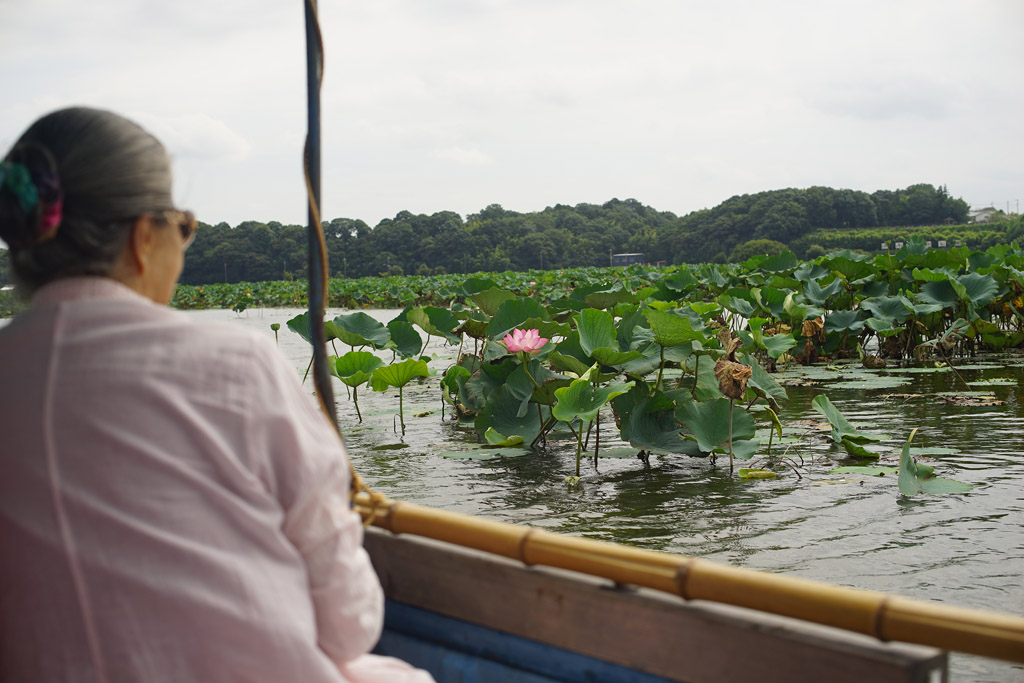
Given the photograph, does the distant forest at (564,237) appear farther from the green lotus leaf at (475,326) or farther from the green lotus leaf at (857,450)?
the green lotus leaf at (857,450)

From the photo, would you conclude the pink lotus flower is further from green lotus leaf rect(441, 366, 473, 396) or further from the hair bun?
the hair bun

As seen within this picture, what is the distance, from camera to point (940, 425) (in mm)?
3988

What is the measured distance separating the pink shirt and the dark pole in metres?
0.43

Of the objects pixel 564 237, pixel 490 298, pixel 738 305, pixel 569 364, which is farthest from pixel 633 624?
pixel 564 237

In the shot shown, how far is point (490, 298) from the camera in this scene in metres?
4.63

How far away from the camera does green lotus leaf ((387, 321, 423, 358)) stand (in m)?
4.91

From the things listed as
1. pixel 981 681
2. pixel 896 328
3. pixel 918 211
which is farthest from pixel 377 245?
pixel 981 681

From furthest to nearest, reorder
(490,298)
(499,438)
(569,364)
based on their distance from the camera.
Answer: (490,298) < (499,438) < (569,364)

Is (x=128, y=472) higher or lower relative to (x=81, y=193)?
lower

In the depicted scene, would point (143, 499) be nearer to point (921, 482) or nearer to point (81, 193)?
point (81, 193)

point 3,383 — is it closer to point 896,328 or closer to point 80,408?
point 80,408

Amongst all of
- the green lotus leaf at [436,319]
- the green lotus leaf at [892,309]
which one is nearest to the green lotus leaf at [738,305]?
the green lotus leaf at [892,309]

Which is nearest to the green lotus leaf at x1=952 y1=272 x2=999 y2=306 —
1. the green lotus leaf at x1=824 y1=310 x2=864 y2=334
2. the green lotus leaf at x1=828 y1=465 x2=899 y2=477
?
the green lotus leaf at x1=824 y1=310 x2=864 y2=334

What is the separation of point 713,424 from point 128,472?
2.84m
